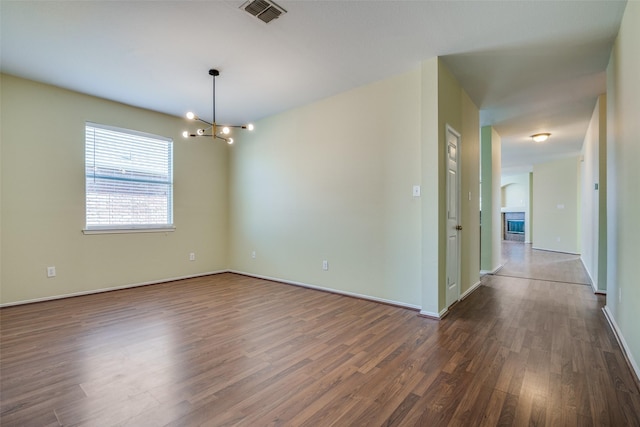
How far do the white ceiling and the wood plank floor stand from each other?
270cm

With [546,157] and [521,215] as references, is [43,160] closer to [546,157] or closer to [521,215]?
[546,157]

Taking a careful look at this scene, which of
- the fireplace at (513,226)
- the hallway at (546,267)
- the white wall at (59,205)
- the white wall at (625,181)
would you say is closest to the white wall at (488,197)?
the hallway at (546,267)

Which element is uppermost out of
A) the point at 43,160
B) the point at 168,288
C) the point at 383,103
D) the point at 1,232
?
the point at 383,103

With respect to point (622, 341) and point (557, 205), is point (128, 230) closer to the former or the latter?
point (622, 341)

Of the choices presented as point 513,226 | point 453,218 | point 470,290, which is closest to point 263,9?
point 453,218

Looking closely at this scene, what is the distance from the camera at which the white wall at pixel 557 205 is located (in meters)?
8.38

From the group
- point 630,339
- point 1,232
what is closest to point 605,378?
point 630,339

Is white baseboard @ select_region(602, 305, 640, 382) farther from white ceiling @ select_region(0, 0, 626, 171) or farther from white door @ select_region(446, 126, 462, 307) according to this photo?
white ceiling @ select_region(0, 0, 626, 171)

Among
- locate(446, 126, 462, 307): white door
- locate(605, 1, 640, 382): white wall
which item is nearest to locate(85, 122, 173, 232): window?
locate(446, 126, 462, 307): white door

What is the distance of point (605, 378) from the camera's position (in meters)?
2.02

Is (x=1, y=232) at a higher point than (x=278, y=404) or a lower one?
higher

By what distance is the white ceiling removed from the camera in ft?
7.91

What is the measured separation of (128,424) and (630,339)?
3372 mm

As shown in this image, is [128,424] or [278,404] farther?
[278,404]
